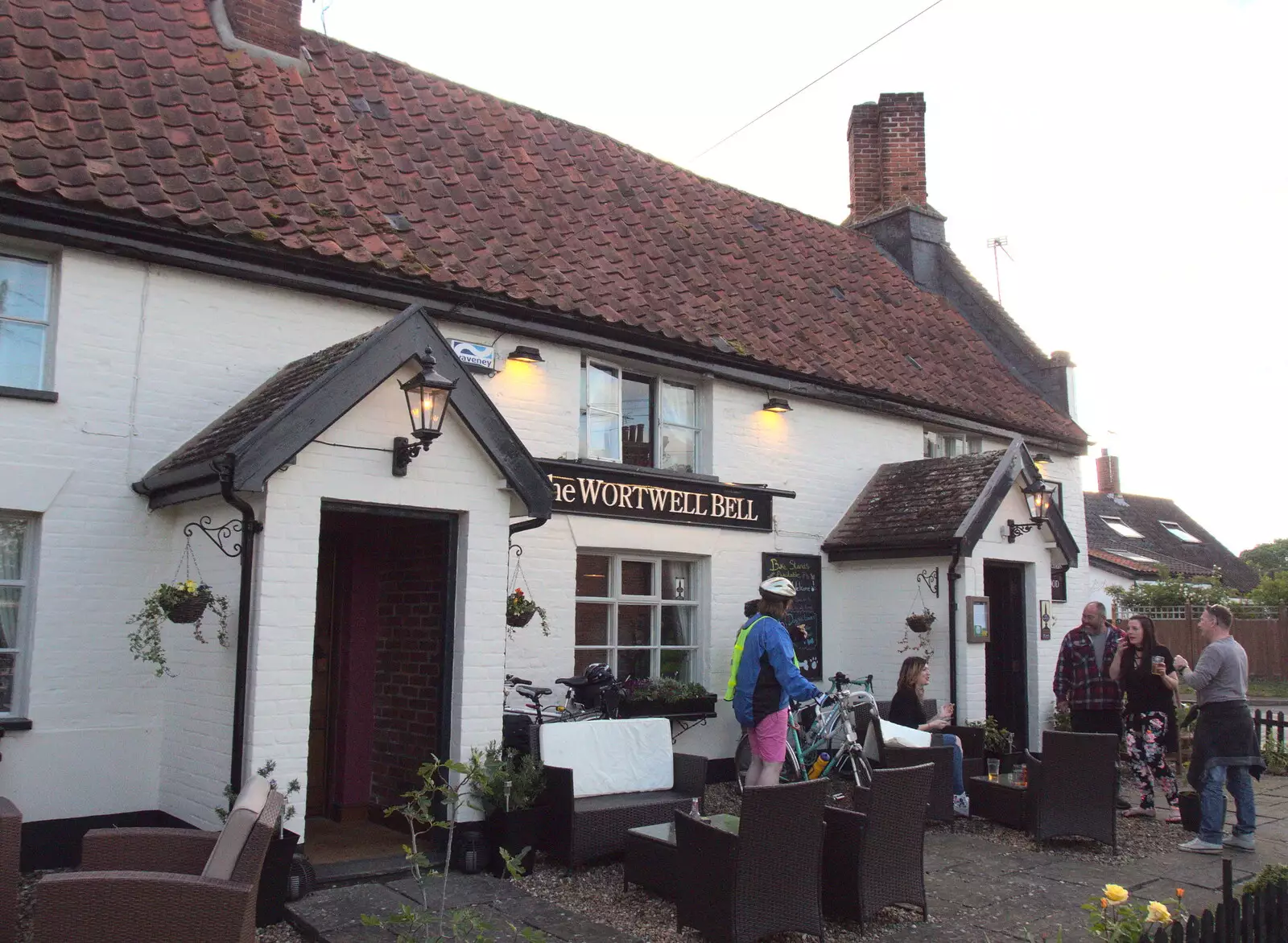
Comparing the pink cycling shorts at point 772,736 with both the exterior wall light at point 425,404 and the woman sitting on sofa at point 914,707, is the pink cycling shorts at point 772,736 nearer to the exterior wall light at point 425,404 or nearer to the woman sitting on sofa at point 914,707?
the woman sitting on sofa at point 914,707

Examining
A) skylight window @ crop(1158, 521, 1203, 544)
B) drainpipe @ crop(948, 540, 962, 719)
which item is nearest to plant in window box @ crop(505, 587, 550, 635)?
drainpipe @ crop(948, 540, 962, 719)

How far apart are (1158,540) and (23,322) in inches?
1646

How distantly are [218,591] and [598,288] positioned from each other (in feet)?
17.1

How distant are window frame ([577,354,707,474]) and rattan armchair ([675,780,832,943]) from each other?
16.9 feet

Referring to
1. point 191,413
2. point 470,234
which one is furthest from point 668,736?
point 470,234

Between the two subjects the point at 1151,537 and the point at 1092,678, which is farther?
the point at 1151,537

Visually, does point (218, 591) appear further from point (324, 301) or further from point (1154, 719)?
point (1154, 719)

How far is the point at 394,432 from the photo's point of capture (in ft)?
24.6

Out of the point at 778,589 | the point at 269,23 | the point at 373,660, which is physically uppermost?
the point at 269,23

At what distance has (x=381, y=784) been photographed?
8953mm

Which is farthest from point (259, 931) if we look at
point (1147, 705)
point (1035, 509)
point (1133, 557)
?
point (1133, 557)

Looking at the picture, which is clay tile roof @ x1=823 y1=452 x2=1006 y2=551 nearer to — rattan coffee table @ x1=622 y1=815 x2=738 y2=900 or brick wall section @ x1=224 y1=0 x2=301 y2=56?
rattan coffee table @ x1=622 y1=815 x2=738 y2=900

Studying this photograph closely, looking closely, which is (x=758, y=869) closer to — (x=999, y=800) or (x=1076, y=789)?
(x=1076, y=789)

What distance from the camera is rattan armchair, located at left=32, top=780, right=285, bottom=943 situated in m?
4.31
